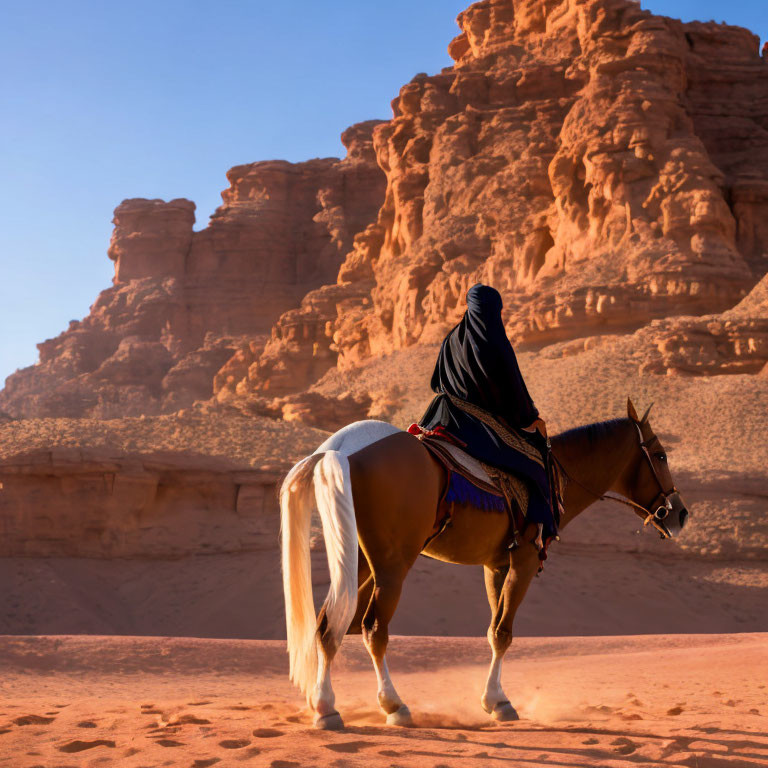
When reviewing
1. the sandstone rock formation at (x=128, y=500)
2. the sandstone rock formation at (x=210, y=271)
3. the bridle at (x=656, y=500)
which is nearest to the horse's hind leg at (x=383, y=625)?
the bridle at (x=656, y=500)

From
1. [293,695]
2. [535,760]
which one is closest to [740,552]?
[293,695]

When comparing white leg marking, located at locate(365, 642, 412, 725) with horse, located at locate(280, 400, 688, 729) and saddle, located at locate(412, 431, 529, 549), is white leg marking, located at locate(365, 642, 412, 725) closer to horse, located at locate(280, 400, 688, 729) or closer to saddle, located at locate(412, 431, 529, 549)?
horse, located at locate(280, 400, 688, 729)

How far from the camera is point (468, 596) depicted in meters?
19.6

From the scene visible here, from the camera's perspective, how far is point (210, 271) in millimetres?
89438

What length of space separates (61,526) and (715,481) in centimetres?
1742

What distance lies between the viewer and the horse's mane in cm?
792

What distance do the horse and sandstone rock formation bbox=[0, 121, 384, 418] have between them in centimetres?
7544

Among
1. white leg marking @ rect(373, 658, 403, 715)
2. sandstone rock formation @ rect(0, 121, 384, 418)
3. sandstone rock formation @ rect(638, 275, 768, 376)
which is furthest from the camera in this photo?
sandstone rock formation @ rect(0, 121, 384, 418)

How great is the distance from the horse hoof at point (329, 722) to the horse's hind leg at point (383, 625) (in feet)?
1.57

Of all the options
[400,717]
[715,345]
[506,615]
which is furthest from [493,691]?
[715,345]

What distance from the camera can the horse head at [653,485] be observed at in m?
7.89

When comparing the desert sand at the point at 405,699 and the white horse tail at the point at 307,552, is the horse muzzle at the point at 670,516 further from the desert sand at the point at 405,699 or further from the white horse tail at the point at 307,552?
the white horse tail at the point at 307,552

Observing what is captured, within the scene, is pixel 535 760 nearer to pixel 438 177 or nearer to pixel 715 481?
pixel 715 481

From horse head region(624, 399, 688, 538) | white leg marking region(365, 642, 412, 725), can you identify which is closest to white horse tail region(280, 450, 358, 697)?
white leg marking region(365, 642, 412, 725)
